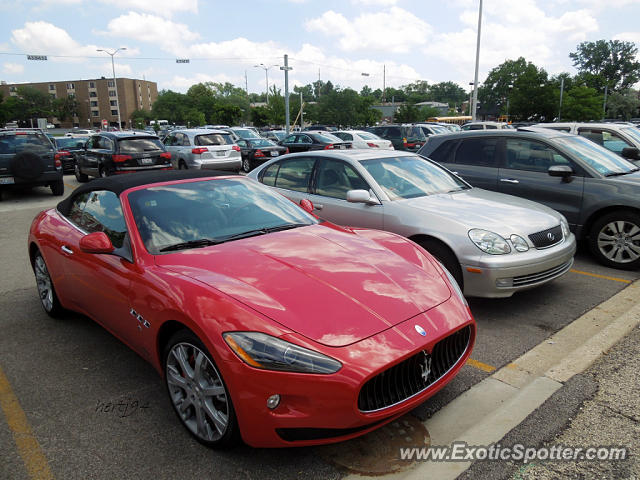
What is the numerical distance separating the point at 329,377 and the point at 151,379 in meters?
1.80

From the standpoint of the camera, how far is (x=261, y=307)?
2.49 metres

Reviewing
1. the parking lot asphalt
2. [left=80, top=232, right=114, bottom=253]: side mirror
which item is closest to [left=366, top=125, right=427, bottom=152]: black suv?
the parking lot asphalt

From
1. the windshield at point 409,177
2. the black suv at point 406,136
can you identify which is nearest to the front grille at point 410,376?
the windshield at point 409,177

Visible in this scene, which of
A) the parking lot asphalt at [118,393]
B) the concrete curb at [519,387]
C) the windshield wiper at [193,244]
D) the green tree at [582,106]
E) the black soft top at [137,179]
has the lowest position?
the parking lot asphalt at [118,393]

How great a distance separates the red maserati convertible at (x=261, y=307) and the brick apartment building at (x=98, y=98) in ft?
414

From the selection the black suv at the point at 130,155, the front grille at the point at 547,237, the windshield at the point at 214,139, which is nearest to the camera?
the front grille at the point at 547,237

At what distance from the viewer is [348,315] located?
2502mm

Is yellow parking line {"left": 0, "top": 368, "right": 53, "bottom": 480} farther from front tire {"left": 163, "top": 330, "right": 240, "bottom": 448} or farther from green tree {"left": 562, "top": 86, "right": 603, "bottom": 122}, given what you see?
green tree {"left": 562, "top": 86, "right": 603, "bottom": 122}

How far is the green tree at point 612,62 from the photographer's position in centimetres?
10619

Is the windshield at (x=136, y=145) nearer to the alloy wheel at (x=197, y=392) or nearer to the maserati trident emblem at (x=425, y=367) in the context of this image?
the alloy wheel at (x=197, y=392)

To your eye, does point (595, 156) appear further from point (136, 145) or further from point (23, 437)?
point (136, 145)

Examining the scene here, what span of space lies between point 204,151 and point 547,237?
13351 mm

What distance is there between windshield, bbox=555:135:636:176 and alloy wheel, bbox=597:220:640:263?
2.51ft

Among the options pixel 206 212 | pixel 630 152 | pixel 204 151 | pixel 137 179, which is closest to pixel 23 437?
pixel 206 212
